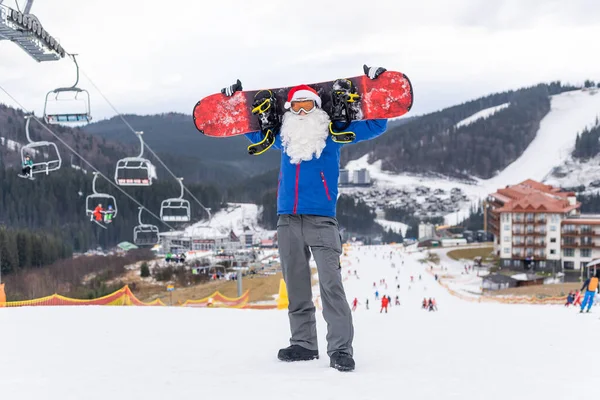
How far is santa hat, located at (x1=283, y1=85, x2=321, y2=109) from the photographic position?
398 centimetres

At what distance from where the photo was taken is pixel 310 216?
12.4 feet

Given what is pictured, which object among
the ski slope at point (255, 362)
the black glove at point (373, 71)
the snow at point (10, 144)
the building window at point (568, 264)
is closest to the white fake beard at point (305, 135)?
the black glove at point (373, 71)

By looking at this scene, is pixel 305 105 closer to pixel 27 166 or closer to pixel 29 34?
pixel 29 34

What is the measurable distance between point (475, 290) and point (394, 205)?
118603mm

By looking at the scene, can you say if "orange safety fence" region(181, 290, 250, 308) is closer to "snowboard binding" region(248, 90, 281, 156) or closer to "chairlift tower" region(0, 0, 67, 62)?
"chairlift tower" region(0, 0, 67, 62)

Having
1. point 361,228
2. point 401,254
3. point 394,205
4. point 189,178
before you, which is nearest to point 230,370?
point 401,254

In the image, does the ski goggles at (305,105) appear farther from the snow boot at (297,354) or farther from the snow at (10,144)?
the snow at (10,144)

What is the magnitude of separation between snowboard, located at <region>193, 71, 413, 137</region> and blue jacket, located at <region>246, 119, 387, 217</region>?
0.39ft

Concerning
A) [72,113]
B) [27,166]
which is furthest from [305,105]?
[27,166]

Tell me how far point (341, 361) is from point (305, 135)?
1.40 m

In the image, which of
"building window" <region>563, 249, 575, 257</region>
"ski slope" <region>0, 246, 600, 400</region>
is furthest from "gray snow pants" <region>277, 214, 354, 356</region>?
"building window" <region>563, 249, 575, 257</region>

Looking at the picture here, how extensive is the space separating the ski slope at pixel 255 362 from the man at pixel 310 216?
242mm

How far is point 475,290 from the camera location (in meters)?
45.5

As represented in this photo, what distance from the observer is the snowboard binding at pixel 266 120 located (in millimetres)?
4090
